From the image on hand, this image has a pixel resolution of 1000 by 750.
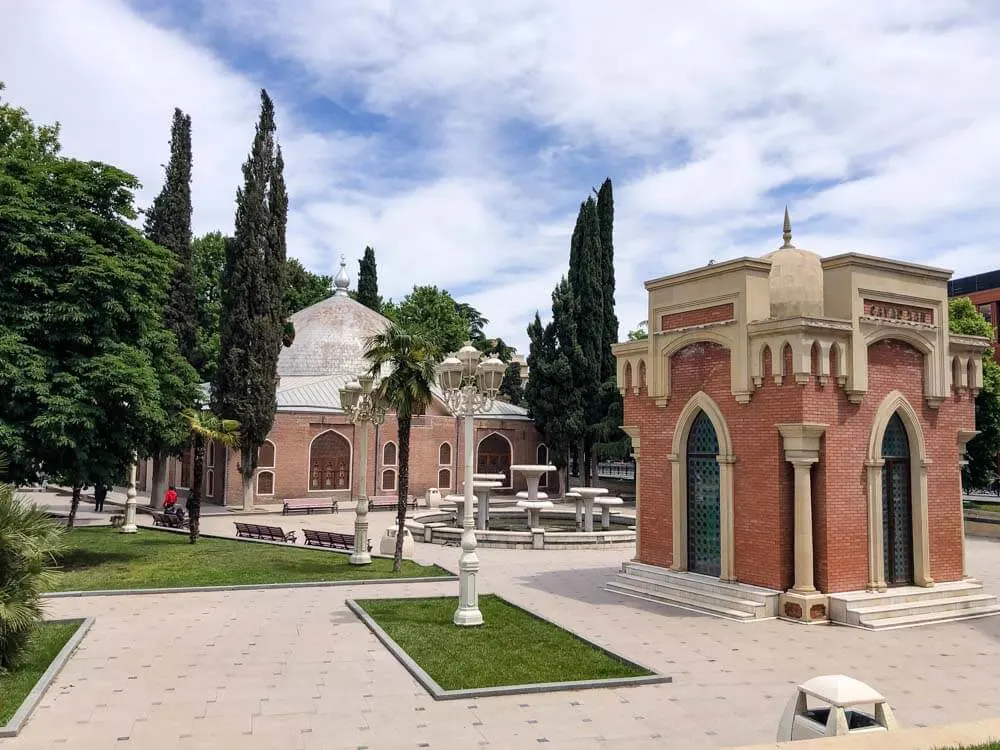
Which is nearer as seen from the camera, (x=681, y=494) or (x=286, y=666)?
(x=286, y=666)

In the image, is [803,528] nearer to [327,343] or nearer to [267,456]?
[267,456]

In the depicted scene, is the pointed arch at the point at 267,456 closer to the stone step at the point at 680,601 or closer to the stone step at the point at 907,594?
the stone step at the point at 680,601

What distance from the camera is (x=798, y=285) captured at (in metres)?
14.6

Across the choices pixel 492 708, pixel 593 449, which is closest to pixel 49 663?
pixel 492 708

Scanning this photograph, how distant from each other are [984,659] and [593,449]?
28995 mm

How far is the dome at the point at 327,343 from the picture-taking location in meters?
49.7

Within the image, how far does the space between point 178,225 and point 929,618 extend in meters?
31.1

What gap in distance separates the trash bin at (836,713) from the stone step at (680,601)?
22.0 feet

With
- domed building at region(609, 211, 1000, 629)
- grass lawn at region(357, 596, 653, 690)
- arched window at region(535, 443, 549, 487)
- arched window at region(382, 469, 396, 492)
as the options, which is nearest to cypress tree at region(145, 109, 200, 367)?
arched window at region(382, 469, 396, 492)

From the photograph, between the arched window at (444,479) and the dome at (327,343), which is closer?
the arched window at (444,479)

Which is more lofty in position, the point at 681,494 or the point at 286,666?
the point at 681,494

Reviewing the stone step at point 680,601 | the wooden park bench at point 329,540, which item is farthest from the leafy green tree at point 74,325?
the stone step at point 680,601

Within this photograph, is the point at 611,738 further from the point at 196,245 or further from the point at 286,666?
the point at 196,245

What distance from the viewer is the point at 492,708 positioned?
905 cm
